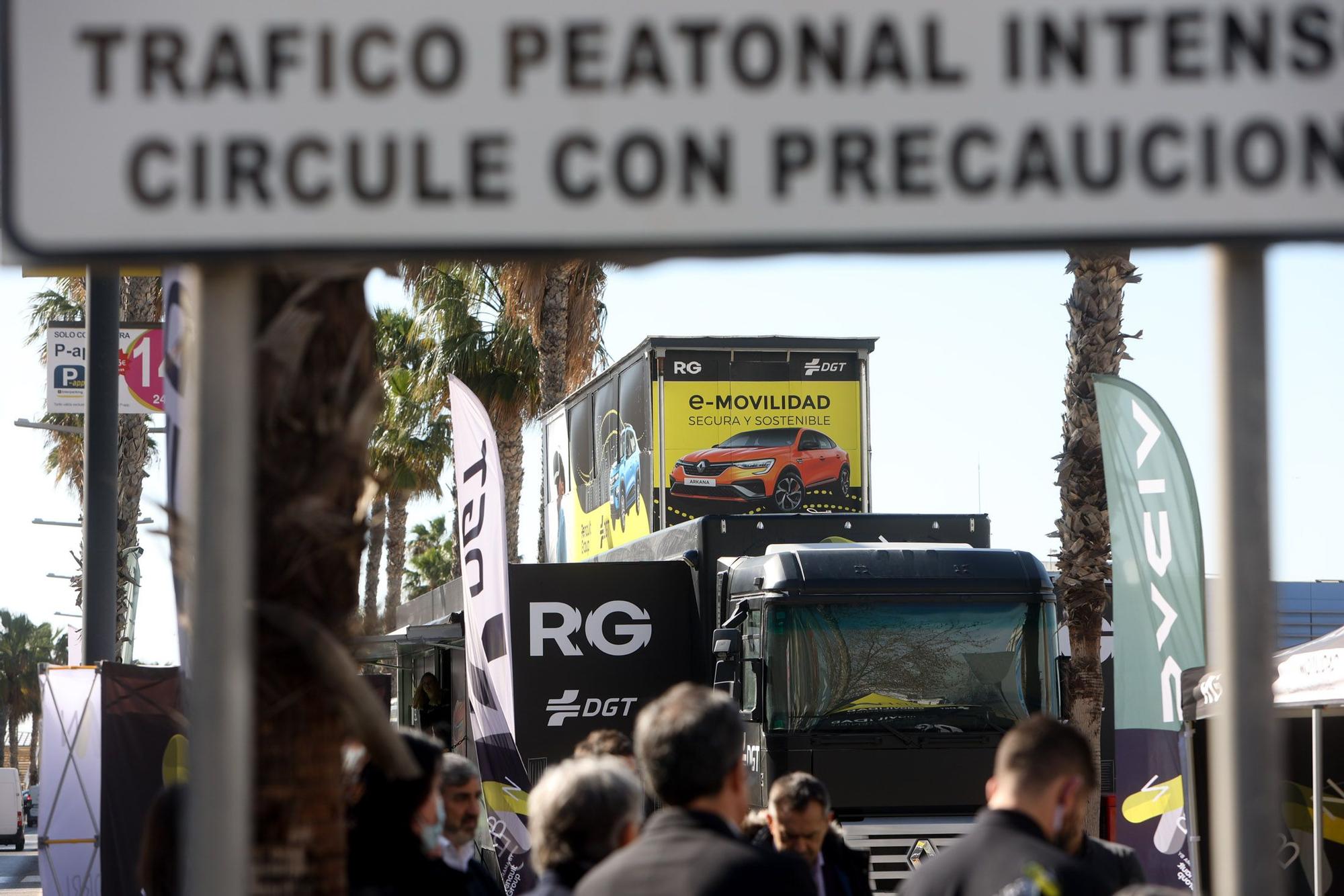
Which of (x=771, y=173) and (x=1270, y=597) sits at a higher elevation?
(x=771, y=173)

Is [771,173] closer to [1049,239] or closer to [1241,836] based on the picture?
[1049,239]

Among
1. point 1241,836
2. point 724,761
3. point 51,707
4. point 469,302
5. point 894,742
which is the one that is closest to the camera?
point 1241,836

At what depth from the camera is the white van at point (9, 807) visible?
3769cm

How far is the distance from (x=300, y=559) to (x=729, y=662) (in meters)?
8.83

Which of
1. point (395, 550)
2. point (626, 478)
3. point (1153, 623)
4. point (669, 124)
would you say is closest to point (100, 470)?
point (1153, 623)

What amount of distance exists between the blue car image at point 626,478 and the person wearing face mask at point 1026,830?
15.2 metres

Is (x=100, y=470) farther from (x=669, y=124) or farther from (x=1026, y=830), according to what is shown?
(x=669, y=124)

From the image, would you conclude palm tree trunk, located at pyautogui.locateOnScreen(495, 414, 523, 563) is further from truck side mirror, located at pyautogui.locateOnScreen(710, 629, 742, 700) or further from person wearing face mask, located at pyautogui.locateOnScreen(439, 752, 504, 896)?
person wearing face mask, located at pyautogui.locateOnScreen(439, 752, 504, 896)

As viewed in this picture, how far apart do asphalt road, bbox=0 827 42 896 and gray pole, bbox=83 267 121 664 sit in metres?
9.03

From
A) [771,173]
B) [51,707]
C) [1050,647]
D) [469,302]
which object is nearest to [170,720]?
[51,707]

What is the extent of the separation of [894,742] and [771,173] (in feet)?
30.5

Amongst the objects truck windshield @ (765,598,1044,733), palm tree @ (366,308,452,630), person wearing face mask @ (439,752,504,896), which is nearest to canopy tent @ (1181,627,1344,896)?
truck windshield @ (765,598,1044,733)

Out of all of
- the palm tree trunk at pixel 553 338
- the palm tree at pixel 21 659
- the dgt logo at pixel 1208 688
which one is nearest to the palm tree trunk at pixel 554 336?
the palm tree trunk at pixel 553 338

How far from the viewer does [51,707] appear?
1226cm
